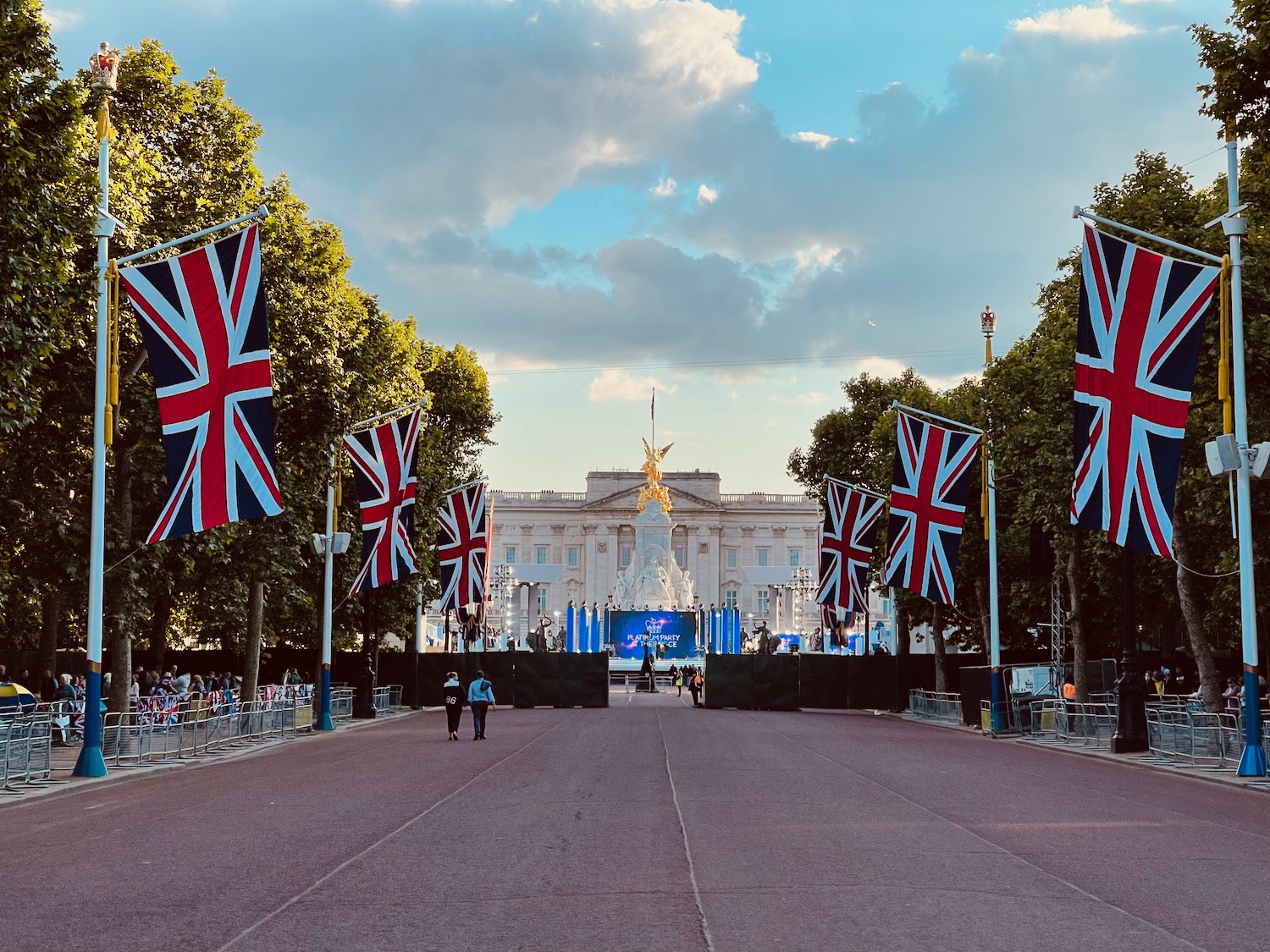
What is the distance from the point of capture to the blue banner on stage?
4134 inches

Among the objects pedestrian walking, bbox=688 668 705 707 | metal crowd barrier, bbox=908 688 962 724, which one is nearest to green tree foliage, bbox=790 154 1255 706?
metal crowd barrier, bbox=908 688 962 724

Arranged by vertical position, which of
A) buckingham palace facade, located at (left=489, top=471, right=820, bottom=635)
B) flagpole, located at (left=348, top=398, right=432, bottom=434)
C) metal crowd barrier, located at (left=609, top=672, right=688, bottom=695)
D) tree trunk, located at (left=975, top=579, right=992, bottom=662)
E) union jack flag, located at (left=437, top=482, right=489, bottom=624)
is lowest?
metal crowd barrier, located at (left=609, top=672, right=688, bottom=695)

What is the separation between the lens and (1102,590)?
44.3m

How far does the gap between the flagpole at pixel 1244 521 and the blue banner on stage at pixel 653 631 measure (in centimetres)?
8118

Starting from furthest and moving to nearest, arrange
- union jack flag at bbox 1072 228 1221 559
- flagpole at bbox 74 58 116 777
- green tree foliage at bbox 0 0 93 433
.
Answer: flagpole at bbox 74 58 116 777
union jack flag at bbox 1072 228 1221 559
green tree foliage at bbox 0 0 93 433

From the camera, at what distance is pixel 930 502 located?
34.7 m

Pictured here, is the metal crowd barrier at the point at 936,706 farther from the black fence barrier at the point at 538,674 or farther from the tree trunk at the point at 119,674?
the tree trunk at the point at 119,674

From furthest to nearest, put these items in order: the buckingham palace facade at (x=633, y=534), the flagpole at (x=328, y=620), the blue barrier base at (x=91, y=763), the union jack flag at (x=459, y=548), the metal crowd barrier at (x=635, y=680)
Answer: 1. the buckingham palace facade at (x=633, y=534)
2. the metal crowd barrier at (x=635, y=680)
3. the union jack flag at (x=459, y=548)
4. the flagpole at (x=328, y=620)
5. the blue barrier base at (x=91, y=763)

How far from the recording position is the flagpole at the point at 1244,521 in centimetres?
2356

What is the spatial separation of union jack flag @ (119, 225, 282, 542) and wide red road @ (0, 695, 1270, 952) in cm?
428

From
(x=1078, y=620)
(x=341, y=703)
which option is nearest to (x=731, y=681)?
(x=341, y=703)

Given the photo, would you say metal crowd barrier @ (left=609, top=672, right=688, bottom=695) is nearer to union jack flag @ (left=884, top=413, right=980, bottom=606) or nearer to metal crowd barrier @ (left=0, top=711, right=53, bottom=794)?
union jack flag @ (left=884, top=413, right=980, bottom=606)

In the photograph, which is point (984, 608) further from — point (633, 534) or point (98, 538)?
point (633, 534)

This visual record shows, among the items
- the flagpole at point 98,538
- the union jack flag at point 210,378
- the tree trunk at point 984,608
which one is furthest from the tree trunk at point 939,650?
the union jack flag at point 210,378
